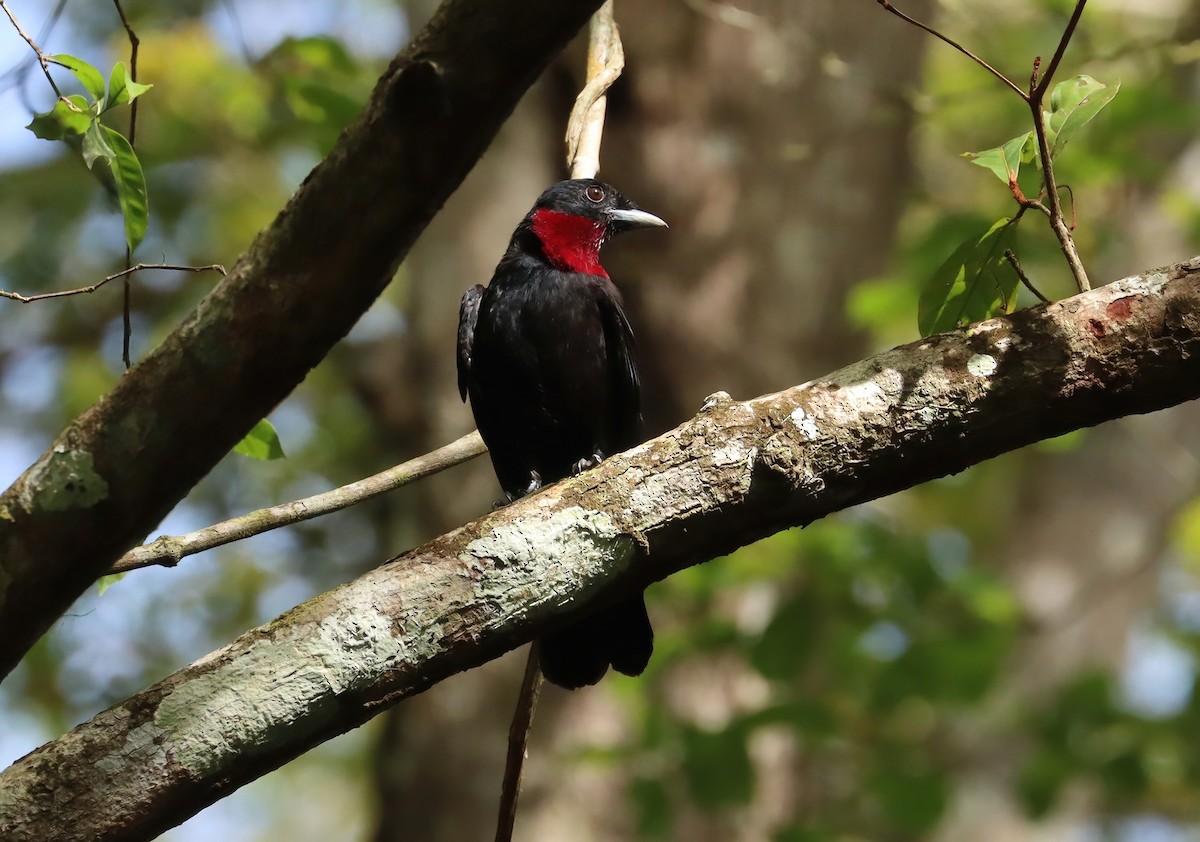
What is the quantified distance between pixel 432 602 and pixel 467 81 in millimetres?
810

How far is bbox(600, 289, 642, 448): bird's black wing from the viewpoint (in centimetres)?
372

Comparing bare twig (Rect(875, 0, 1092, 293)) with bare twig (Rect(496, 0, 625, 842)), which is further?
bare twig (Rect(496, 0, 625, 842))

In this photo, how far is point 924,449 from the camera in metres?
1.96

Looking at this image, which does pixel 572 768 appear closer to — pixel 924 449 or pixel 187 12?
pixel 924 449

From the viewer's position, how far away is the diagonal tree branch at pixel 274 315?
5.26 ft

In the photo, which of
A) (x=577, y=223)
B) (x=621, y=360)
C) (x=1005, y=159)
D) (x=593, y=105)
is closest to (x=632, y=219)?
(x=577, y=223)

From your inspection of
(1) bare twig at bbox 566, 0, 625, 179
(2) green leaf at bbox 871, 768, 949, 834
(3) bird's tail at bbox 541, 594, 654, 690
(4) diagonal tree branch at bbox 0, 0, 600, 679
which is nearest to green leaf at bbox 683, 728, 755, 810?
(2) green leaf at bbox 871, 768, 949, 834

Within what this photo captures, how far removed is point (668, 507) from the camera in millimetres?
1961

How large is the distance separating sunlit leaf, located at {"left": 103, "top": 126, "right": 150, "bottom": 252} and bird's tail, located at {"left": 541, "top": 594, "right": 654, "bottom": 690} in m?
1.38

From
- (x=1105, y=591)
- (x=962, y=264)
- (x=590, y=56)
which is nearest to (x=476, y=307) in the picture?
(x=590, y=56)

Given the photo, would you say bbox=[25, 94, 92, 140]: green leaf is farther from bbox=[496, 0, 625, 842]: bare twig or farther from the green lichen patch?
bbox=[496, 0, 625, 842]: bare twig

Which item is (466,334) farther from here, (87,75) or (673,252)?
(673,252)

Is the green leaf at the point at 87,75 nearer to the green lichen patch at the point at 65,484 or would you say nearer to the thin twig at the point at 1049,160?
the green lichen patch at the point at 65,484

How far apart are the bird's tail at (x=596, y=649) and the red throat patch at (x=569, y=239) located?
4.49ft
